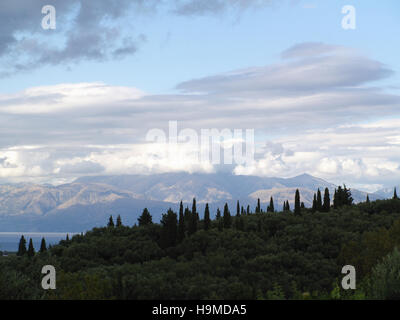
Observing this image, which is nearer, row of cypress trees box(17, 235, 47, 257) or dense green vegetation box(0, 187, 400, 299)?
dense green vegetation box(0, 187, 400, 299)

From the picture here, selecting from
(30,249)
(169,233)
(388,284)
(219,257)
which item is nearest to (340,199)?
(169,233)

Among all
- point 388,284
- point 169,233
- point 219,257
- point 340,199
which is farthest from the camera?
point 340,199

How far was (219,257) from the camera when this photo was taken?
285 feet

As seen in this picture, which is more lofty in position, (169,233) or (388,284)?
(388,284)

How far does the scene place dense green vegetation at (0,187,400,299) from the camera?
64.8 meters

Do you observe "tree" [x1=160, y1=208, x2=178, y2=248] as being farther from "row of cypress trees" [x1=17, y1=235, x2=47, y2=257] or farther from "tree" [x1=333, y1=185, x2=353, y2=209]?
"tree" [x1=333, y1=185, x2=353, y2=209]

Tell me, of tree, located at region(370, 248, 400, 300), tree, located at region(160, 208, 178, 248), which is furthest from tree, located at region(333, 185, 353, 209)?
tree, located at region(370, 248, 400, 300)

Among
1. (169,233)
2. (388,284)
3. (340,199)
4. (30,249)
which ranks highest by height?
(340,199)

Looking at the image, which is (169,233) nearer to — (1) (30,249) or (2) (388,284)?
(1) (30,249)

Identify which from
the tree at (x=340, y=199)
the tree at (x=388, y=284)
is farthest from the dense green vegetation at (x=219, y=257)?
the tree at (x=388, y=284)
